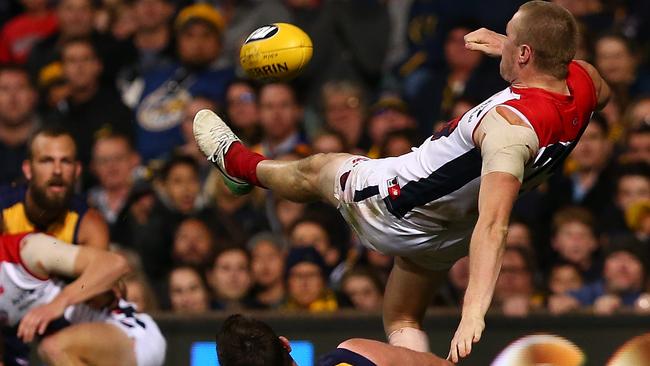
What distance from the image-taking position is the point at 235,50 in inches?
529

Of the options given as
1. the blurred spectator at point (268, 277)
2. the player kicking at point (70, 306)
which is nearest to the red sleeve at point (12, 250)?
the player kicking at point (70, 306)

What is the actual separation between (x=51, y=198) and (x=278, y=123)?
11.2 ft

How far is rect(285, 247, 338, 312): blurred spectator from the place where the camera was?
10.6 metres

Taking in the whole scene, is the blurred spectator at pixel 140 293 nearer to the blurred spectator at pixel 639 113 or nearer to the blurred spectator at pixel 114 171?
the blurred spectator at pixel 114 171

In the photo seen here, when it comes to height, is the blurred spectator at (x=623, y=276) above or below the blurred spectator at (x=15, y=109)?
below

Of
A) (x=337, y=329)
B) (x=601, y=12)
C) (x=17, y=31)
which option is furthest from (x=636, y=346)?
(x=17, y=31)

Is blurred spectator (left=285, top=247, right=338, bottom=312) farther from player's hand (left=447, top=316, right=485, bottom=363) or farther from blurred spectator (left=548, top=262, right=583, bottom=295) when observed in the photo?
player's hand (left=447, top=316, right=485, bottom=363)

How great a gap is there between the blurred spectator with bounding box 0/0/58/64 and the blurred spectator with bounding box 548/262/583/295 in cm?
596

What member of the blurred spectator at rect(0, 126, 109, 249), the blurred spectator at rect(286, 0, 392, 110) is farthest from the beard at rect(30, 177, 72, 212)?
the blurred spectator at rect(286, 0, 392, 110)

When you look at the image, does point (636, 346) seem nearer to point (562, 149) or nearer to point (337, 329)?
point (337, 329)

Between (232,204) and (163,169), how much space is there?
665 millimetres

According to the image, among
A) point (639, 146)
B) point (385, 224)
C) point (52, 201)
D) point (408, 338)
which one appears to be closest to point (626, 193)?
point (639, 146)

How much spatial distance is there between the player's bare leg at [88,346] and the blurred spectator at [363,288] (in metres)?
2.02

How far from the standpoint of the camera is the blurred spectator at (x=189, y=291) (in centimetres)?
1088
